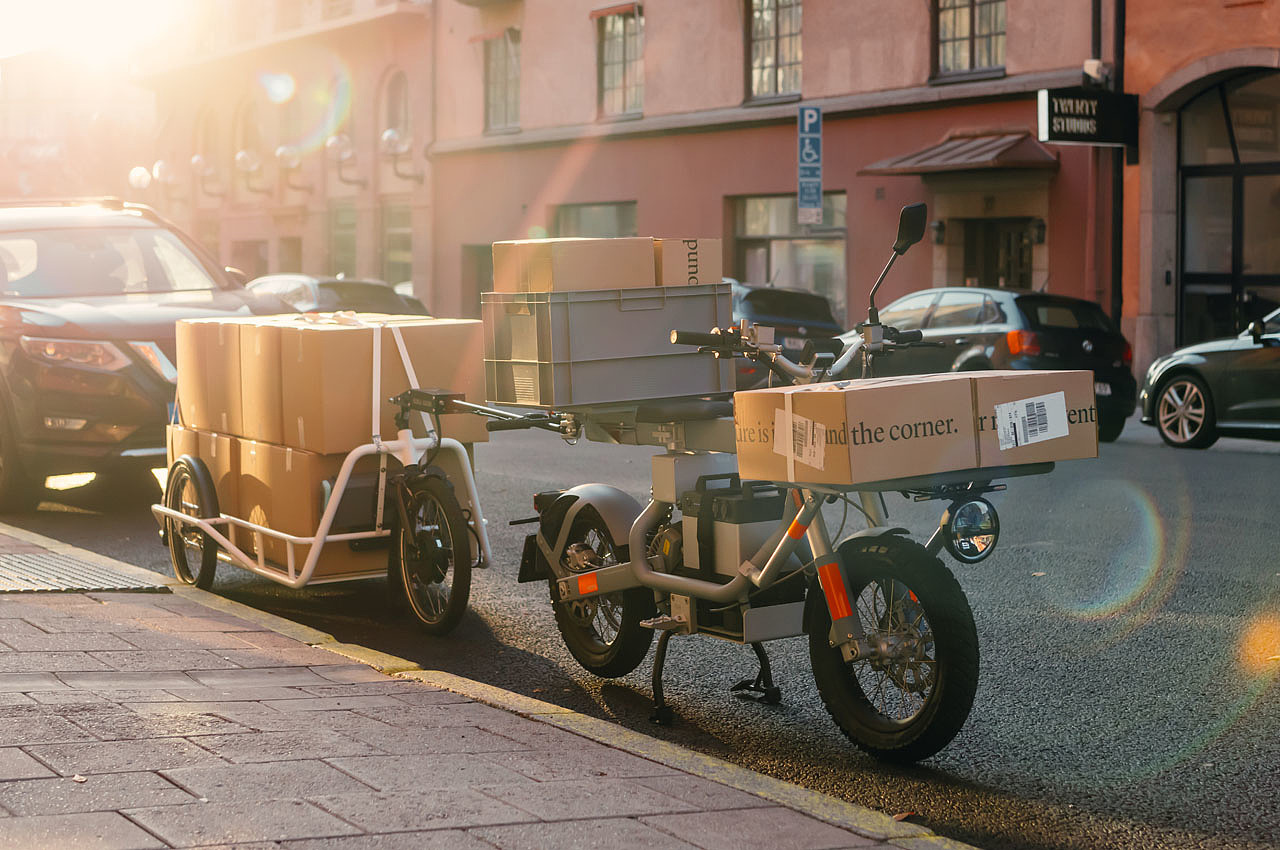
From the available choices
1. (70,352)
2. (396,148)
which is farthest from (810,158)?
(396,148)

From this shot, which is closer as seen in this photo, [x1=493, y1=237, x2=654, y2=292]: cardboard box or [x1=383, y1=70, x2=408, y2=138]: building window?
[x1=493, y1=237, x2=654, y2=292]: cardboard box

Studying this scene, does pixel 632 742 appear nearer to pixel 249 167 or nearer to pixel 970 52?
pixel 970 52

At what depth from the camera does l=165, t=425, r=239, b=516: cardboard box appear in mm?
8039

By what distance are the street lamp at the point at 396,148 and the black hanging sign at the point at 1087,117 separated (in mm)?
18116

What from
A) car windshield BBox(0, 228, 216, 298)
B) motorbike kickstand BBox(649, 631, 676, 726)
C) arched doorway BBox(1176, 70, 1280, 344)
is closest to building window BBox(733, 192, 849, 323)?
arched doorway BBox(1176, 70, 1280, 344)

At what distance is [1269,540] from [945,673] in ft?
18.4

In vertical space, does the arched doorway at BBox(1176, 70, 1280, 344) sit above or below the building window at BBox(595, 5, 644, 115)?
below

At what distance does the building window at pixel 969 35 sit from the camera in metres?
24.0

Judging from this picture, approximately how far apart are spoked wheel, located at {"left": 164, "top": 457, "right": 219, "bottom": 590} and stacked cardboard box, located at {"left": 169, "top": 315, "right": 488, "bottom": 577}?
11 cm

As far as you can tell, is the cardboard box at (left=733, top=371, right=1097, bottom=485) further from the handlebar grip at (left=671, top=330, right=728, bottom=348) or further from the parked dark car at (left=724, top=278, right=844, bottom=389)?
the parked dark car at (left=724, top=278, right=844, bottom=389)

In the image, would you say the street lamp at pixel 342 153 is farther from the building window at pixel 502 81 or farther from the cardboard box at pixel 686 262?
the cardboard box at pixel 686 262

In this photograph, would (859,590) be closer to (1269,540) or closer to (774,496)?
(774,496)

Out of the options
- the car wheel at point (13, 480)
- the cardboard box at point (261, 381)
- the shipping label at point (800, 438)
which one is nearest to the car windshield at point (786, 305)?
the car wheel at point (13, 480)

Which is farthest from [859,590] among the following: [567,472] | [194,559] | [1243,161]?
[1243,161]
